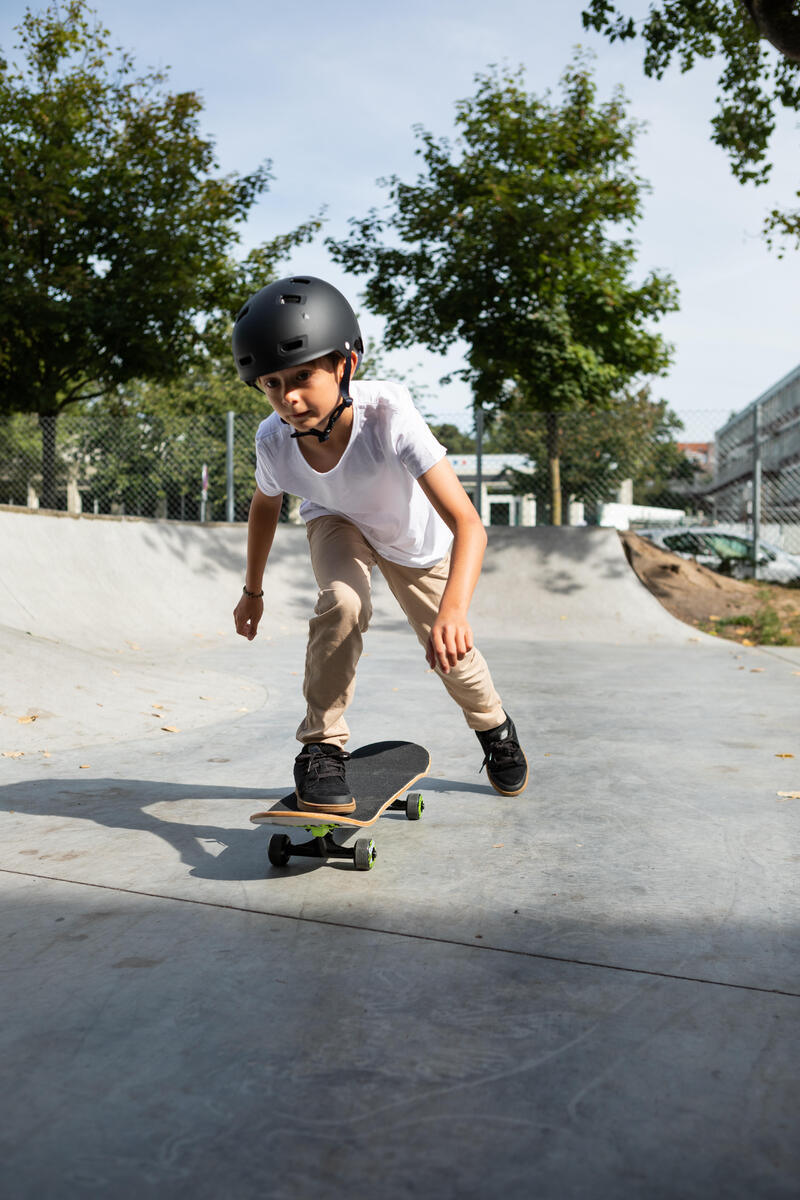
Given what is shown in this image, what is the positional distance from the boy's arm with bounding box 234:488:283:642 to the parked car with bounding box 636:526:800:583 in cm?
1143

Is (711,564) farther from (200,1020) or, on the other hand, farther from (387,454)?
(200,1020)

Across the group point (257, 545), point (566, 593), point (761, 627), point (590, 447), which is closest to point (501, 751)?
point (257, 545)

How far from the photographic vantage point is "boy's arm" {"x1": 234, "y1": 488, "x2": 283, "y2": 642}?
348 centimetres

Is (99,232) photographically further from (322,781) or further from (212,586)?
(322,781)

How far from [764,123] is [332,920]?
14365 mm

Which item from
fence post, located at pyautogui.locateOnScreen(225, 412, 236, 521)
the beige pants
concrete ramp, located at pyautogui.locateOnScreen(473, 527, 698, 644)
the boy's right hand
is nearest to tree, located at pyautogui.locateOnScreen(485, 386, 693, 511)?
concrete ramp, located at pyautogui.locateOnScreen(473, 527, 698, 644)

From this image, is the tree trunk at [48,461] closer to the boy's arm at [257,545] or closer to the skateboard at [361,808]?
the boy's arm at [257,545]

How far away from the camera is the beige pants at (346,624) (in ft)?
10.3

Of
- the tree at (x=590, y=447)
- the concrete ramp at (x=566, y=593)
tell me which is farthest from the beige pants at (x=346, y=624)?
the tree at (x=590, y=447)

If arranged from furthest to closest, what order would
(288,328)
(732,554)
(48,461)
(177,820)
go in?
1. (732,554)
2. (48,461)
3. (177,820)
4. (288,328)

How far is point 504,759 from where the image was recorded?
3.82 m

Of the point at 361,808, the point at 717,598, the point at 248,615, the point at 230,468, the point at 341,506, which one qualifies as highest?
the point at 230,468

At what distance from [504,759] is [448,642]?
4.43 ft

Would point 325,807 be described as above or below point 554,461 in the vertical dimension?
below
